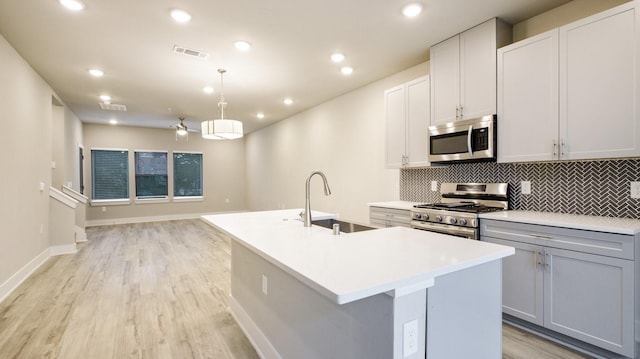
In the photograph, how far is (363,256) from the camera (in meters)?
1.36

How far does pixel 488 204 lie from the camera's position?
312 cm

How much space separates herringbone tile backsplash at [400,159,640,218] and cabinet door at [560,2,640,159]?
1.01 ft

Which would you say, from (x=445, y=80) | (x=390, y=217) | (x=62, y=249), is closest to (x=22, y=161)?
(x=62, y=249)

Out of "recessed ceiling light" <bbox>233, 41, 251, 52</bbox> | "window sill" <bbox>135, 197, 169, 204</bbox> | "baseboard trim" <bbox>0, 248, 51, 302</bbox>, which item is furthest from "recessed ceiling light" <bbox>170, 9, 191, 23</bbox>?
"window sill" <bbox>135, 197, 169, 204</bbox>

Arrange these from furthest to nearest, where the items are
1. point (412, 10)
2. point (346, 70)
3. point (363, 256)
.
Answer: point (346, 70) → point (412, 10) → point (363, 256)

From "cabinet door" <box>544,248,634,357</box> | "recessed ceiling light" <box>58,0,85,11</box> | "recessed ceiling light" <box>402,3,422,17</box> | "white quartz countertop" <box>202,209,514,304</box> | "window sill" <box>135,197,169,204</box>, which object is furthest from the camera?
"window sill" <box>135,197,169,204</box>

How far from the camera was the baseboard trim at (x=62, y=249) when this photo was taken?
4.89 meters

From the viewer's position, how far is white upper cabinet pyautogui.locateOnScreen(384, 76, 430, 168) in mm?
3514

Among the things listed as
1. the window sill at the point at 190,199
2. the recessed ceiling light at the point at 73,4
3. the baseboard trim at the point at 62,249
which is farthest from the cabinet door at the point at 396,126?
the window sill at the point at 190,199

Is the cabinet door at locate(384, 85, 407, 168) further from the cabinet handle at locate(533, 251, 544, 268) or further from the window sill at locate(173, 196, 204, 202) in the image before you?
the window sill at locate(173, 196, 204, 202)

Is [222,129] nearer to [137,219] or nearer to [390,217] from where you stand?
[390,217]

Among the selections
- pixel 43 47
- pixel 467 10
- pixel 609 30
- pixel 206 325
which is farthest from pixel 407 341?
pixel 43 47

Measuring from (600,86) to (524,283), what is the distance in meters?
1.52

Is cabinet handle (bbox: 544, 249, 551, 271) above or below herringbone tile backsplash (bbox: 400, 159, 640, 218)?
below
